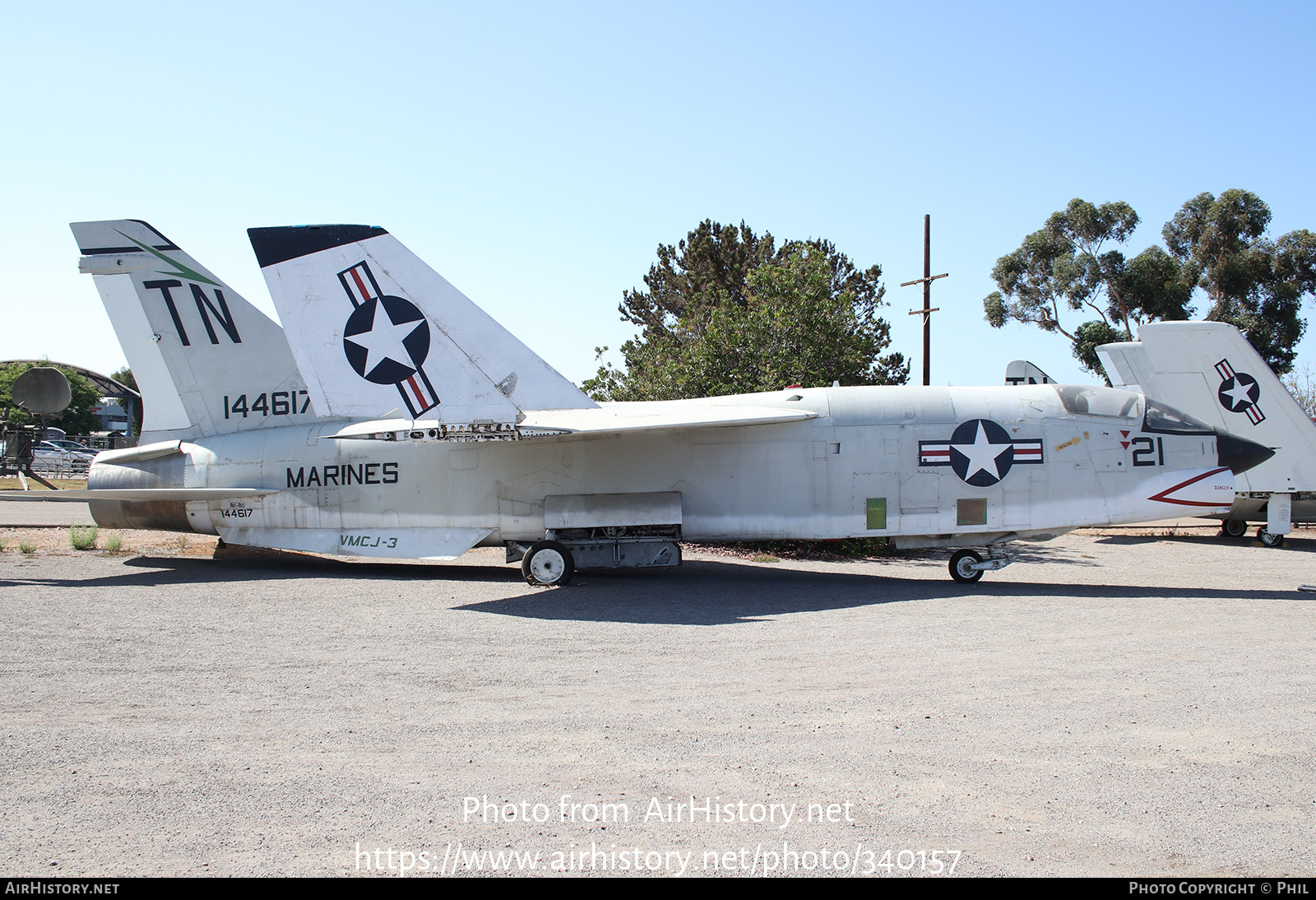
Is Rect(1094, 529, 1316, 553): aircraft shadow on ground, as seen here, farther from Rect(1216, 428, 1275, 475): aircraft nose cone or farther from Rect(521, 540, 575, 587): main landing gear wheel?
Rect(521, 540, 575, 587): main landing gear wheel

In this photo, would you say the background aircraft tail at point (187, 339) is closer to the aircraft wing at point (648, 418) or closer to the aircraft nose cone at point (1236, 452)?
the aircraft wing at point (648, 418)

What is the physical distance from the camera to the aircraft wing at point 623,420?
11.7 m

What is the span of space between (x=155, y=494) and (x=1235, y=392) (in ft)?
70.7

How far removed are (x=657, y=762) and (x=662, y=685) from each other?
6.01 feet

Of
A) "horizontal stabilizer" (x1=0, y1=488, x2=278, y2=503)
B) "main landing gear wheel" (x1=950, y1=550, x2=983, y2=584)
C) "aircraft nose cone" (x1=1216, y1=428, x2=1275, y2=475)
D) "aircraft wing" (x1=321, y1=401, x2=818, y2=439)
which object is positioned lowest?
"main landing gear wheel" (x1=950, y1=550, x2=983, y2=584)

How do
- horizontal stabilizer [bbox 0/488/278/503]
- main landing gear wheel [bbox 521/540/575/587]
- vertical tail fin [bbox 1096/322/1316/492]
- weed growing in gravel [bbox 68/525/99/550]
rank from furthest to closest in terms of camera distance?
1. vertical tail fin [bbox 1096/322/1316/492]
2. weed growing in gravel [bbox 68/525/99/550]
3. main landing gear wheel [bbox 521/540/575/587]
4. horizontal stabilizer [bbox 0/488/278/503]

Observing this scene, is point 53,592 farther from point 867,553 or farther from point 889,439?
point 867,553

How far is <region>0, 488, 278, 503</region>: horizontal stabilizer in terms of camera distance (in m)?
11.9

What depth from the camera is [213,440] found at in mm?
14359

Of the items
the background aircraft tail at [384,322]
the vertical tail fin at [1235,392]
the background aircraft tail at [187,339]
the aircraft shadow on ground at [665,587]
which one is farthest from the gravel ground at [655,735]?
the vertical tail fin at [1235,392]

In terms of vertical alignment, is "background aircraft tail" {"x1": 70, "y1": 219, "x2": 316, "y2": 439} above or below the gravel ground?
above

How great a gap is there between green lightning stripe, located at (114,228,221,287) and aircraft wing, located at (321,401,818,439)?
4.09 metres

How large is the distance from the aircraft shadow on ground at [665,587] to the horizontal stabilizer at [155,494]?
1266 millimetres

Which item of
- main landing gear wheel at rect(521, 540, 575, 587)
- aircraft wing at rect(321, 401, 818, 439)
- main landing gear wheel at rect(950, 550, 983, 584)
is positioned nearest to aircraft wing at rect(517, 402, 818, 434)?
aircraft wing at rect(321, 401, 818, 439)
